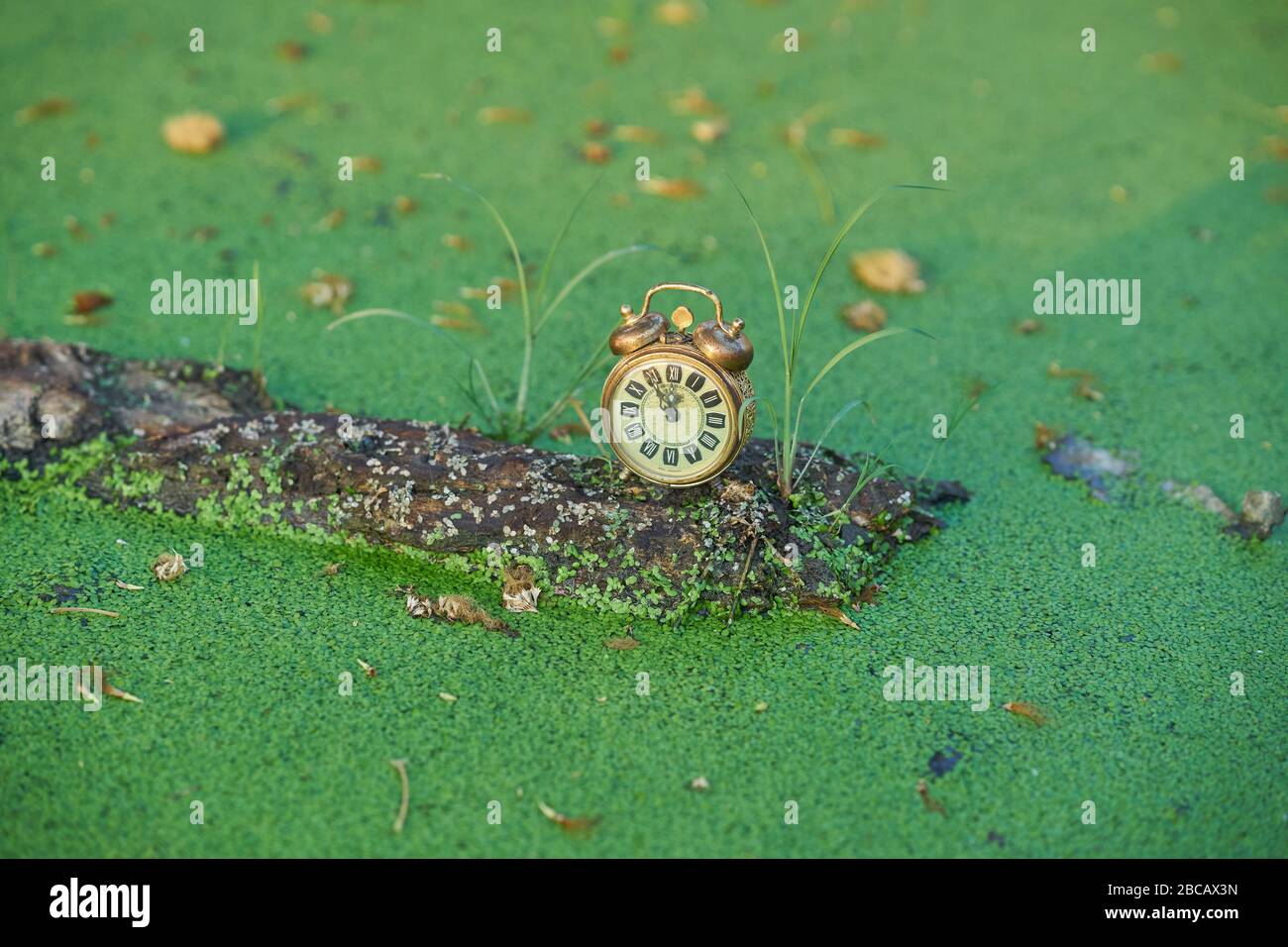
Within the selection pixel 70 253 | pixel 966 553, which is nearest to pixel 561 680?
pixel 966 553

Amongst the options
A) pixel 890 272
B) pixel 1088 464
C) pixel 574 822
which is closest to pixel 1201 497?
pixel 1088 464

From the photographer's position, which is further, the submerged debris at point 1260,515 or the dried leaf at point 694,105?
the dried leaf at point 694,105

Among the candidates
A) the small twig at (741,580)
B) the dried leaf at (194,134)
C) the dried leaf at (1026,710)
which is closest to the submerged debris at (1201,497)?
the dried leaf at (1026,710)

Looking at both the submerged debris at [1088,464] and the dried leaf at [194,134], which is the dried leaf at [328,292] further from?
the submerged debris at [1088,464]

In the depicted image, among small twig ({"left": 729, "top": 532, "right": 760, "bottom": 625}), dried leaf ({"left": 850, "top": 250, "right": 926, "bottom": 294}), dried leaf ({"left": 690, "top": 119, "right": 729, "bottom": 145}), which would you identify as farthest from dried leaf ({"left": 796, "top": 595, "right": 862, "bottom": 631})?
dried leaf ({"left": 690, "top": 119, "right": 729, "bottom": 145})

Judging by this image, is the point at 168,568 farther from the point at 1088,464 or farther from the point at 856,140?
the point at 856,140

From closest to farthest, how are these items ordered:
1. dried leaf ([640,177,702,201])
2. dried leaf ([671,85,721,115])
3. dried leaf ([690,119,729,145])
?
dried leaf ([640,177,702,201]), dried leaf ([690,119,729,145]), dried leaf ([671,85,721,115])

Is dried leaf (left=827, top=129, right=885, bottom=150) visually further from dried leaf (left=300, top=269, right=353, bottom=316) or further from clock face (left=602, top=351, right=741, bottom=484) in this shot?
clock face (left=602, top=351, right=741, bottom=484)
